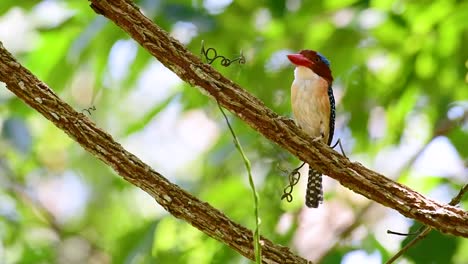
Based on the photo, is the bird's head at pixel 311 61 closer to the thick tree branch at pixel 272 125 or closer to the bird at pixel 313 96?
the bird at pixel 313 96

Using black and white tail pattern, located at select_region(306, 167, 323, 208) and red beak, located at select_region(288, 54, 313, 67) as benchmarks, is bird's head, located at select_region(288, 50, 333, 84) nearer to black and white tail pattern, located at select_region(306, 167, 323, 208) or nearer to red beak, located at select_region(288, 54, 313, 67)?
red beak, located at select_region(288, 54, 313, 67)

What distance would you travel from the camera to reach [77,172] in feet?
11.9

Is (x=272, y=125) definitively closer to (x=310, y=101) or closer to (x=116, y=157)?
(x=116, y=157)

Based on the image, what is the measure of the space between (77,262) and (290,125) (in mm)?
2446

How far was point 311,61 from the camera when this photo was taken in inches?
75.4

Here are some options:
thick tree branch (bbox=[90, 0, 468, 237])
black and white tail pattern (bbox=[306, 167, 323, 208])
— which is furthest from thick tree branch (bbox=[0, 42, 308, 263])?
black and white tail pattern (bbox=[306, 167, 323, 208])

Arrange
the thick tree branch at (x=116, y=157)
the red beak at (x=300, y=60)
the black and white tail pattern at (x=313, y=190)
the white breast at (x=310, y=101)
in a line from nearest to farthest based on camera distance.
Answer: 1. the thick tree branch at (x=116, y=157)
2. the red beak at (x=300, y=60)
3. the white breast at (x=310, y=101)
4. the black and white tail pattern at (x=313, y=190)

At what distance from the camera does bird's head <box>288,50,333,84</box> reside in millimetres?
1896

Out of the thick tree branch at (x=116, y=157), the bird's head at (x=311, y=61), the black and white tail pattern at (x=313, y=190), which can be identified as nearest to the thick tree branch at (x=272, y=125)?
the thick tree branch at (x=116, y=157)

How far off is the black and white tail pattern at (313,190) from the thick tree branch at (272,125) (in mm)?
776

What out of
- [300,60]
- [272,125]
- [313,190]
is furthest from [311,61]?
[272,125]

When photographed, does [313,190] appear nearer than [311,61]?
No

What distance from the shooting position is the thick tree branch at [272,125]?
1403 millimetres

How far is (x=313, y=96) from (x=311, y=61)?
15cm
